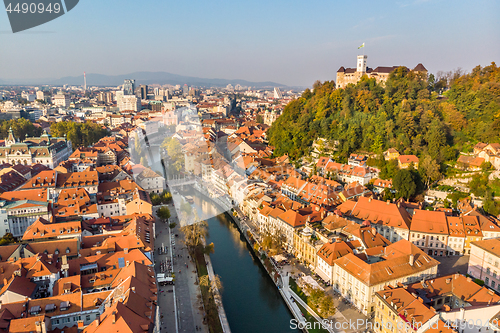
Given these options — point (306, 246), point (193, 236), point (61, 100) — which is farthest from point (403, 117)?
point (61, 100)

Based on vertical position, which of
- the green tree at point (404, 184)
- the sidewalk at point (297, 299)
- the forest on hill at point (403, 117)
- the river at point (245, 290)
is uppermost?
the forest on hill at point (403, 117)

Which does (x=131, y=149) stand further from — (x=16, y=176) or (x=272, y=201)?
(x=272, y=201)

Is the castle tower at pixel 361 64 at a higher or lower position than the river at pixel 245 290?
higher

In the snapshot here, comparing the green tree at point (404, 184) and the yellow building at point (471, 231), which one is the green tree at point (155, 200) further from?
the yellow building at point (471, 231)

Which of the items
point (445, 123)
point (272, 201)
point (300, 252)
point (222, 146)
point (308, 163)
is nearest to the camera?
point (300, 252)

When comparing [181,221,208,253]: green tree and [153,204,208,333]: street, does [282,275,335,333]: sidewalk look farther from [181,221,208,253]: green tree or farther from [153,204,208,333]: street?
[181,221,208,253]: green tree

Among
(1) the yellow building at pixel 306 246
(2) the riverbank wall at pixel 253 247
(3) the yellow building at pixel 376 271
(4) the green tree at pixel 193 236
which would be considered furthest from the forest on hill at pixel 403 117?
(4) the green tree at pixel 193 236

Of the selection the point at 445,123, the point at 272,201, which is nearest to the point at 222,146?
the point at 272,201
